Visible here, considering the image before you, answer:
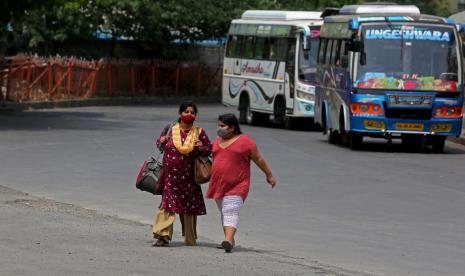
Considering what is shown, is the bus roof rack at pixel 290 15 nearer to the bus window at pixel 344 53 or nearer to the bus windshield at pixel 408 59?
the bus window at pixel 344 53

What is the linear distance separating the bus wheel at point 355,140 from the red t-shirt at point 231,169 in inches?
610

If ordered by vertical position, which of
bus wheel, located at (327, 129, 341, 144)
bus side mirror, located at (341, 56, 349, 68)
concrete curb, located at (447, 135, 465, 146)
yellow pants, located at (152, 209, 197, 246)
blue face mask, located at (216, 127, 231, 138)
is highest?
blue face mask, located at (216, 127, 231, 138)

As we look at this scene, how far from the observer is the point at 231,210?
11602 millimetres

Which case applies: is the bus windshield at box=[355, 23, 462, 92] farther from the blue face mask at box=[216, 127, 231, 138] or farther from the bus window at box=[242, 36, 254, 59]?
the blue face mask at box=[216, 127, 231, 138]

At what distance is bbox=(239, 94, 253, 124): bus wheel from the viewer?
1487 inches

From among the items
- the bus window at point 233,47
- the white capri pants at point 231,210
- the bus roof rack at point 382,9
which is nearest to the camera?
the white capri pants at point 231,210

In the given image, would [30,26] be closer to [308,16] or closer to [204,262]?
[308,16]

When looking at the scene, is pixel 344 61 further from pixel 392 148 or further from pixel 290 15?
pixel 290 15

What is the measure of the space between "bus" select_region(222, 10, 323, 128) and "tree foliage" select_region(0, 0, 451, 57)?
11774mm

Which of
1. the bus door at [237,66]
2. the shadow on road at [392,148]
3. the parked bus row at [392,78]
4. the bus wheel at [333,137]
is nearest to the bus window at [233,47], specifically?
the bus door at [237,66]

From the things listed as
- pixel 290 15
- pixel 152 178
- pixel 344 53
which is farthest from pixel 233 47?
pixel 152 178

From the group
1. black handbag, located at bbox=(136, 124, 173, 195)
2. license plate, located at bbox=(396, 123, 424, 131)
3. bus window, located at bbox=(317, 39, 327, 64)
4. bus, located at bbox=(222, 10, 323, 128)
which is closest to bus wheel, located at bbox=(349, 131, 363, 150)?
license plate, located at bbox=(396, 123, 424, 131)

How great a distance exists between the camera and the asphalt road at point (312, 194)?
1220 cm

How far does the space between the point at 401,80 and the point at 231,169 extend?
15.7 meters
